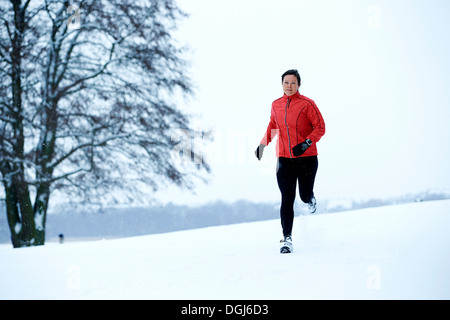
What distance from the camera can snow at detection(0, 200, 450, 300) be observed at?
280 centimetres

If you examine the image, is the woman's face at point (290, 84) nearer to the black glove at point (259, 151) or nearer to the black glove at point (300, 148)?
the black glove at point (300, 148)

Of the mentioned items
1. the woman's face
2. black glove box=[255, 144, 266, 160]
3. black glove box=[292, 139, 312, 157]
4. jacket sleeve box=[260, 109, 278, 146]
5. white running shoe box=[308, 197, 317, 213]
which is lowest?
white running shoe box=[308, 197, 317, 213]

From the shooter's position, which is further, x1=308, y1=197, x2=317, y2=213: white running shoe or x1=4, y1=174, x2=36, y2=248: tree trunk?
x1=4, y1=174, x2=36, y2=248: tree trunk

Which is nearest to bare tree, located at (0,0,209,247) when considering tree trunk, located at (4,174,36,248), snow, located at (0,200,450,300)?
tree trunk, located at (4,174,36,248)

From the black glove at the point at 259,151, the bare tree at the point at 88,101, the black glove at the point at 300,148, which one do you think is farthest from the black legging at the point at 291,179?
the bare tree at the point at 88,101

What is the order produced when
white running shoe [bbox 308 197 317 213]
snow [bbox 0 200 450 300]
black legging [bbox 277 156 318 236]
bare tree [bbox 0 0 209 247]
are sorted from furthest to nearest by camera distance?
bare tree [bbox 0 0 209 247] < white running shoe [bbox 308 197 317 213] < black legging [bbox 277 156 318 236] < snow [bbox 0 200 450 300]

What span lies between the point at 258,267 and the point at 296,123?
4.98 ft

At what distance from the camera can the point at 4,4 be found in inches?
413

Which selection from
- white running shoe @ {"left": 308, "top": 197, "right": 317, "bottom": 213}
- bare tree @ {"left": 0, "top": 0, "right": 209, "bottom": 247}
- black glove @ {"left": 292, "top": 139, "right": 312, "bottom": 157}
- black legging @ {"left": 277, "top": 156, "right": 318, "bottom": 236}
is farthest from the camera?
bare tree @ {"left": 0, "top": 0, "right": 209, "bottom": 247}

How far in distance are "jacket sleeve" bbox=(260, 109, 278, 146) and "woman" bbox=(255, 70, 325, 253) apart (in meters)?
0.10

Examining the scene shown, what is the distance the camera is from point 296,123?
4.40 metres

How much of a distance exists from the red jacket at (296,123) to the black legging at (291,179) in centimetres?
8

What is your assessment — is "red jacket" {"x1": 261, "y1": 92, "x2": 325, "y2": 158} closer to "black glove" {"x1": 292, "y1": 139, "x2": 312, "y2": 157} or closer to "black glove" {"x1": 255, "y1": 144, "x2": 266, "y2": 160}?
"black glove" {"x1": 292, "y1": 139, "x2": 312, "y2": 157}
